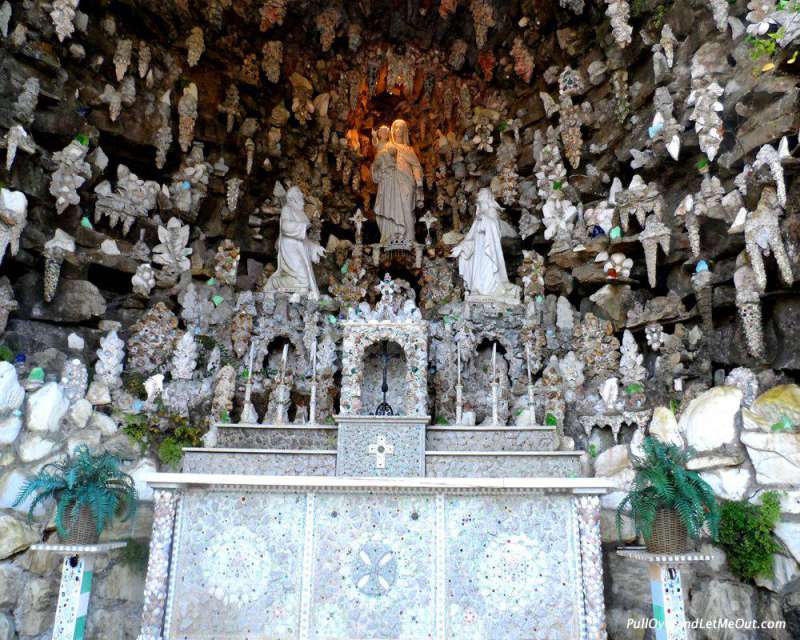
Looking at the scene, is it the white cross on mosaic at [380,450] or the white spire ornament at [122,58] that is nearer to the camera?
the white cross on mosaic at [380,450]

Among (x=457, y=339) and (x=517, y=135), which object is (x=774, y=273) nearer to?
(x=457, y=339)

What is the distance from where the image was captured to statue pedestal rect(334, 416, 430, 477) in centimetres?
855

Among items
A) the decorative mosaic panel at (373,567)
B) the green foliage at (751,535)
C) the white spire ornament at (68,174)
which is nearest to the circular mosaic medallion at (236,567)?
the decorative mosaic panel at (373,567)

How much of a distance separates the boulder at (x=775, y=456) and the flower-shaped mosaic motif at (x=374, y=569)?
4981 millimetres

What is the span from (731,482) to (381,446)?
15.6 feet

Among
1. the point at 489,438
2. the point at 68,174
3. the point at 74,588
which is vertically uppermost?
the point at 68,174

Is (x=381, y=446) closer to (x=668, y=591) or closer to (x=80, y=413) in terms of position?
(x=668, y=591)

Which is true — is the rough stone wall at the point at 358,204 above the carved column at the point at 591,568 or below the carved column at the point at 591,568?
above

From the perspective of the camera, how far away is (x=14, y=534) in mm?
8609

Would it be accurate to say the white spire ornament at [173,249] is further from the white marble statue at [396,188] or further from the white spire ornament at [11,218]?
the white marble statue at [396,188]

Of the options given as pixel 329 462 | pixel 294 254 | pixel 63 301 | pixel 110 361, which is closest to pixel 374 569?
pixel 329 462

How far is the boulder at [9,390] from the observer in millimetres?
9156

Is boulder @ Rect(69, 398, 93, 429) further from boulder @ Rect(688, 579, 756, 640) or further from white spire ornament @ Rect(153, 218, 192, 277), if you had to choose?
boulder @ Rect(688, 579, 756, 640)

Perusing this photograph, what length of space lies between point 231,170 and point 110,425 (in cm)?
656
